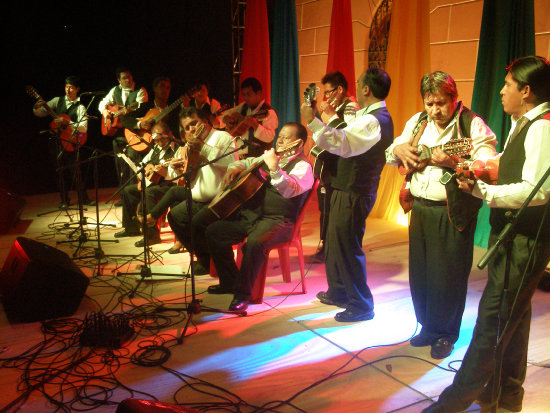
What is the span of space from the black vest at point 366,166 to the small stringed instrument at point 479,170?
1117mm

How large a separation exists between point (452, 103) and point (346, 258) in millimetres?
1466

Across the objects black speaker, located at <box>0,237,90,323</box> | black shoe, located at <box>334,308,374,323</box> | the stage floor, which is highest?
black speaker, located at <box>0,237,90,323</box>

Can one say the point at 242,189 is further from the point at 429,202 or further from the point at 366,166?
the point at 429,202

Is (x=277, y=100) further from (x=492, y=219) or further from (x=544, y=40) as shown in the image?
(x=492, y=219)

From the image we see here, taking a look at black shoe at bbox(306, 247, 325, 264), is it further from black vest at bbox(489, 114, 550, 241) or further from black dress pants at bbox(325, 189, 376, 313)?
black vest at bbox(489, 114, 550, 241)

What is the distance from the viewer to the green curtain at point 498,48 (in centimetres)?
520

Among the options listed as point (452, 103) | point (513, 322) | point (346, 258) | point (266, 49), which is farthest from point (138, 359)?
point (266, 49)

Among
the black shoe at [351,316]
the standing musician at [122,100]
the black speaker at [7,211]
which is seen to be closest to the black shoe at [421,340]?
the black shoe at [351,316]

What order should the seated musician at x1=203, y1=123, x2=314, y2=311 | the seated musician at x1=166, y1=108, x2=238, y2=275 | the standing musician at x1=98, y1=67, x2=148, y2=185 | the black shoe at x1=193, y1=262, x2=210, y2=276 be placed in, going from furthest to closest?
1. the standing musician at x1=98, y1=67, x2=148, y2=185
2. the black shoe at x1=193, y1=262, x2=210, y2=276
3. the seated musician at x1=166, y1=108, x2=238, y2=275
4. the seated musician at x1=203, y1=123, x2=314, y2=311

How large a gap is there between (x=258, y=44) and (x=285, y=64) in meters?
0.58

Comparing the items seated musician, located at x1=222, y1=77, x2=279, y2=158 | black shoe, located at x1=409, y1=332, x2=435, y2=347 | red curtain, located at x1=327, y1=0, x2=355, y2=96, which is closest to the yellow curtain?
red curtain, located at x1=327, y1=0, x2=355, y2=96

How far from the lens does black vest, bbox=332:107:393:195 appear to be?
3732mm

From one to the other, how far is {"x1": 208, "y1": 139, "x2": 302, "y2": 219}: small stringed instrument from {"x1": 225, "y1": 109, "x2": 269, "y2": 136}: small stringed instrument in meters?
1.82

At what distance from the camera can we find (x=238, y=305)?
13.6 ft
